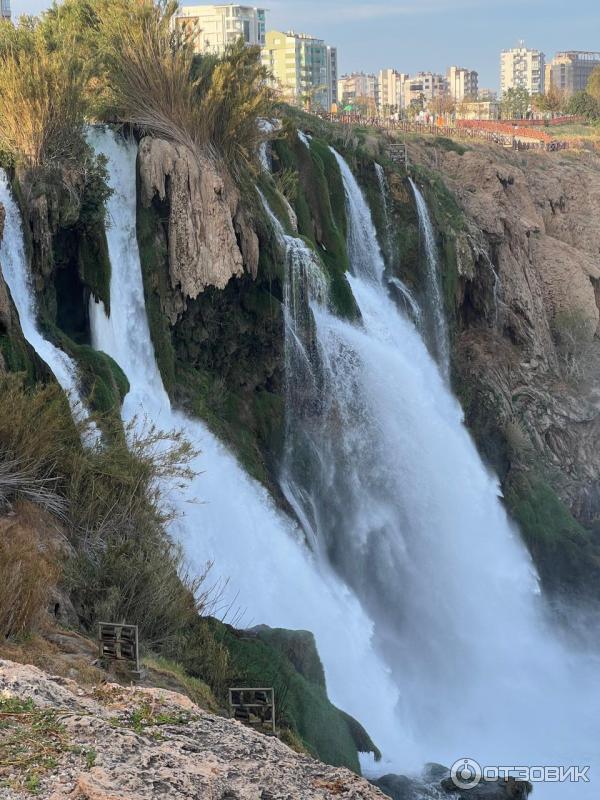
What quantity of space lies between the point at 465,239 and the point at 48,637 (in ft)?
71.5

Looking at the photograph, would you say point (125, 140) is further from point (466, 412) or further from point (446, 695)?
point (466, 412)

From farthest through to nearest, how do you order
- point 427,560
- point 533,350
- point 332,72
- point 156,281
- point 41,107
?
point 332,72, point 533,350, point 427,560, point 156,281, point 41,107

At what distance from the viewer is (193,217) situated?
57.5 ft

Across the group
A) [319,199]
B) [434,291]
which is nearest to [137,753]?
[319,199]

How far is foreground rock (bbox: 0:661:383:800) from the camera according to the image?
581 centimetres

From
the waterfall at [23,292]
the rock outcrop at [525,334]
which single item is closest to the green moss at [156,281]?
the waterfall at [23,292]

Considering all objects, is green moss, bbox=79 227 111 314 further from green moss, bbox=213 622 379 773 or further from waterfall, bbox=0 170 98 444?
green moss, bbox=213 622 379 773

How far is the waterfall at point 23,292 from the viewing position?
45.2ft

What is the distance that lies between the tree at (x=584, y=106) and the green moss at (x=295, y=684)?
66.1 meters

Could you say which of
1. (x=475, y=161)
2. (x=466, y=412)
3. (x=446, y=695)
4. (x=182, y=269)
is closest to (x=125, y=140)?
(x=182, y=269)

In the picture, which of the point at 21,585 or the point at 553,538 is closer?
the point at 21,585

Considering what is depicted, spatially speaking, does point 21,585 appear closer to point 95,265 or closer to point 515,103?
point 95,265

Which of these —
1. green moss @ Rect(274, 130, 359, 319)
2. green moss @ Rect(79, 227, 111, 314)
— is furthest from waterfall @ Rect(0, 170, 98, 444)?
green moss @ Rect(274, 130, 359, 319)

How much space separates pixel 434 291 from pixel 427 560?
9.80 m
